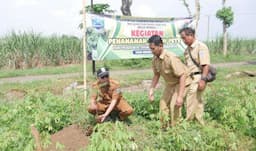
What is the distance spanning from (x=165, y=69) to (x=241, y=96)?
161cm

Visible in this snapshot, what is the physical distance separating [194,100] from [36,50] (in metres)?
14.5

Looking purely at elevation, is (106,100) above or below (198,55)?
below

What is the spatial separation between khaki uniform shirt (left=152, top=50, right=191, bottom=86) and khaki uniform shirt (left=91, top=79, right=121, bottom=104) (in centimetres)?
70

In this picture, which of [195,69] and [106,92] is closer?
[106,92]

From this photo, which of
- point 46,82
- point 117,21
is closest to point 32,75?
point 46,82

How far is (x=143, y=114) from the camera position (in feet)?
21.1

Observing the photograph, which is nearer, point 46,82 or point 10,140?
point 10,140

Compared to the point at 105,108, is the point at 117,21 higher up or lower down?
higher up

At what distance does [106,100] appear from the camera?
559 cm

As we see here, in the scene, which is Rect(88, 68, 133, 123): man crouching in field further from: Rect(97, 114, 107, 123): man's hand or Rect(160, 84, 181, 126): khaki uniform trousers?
Rect(160, 84, 181, 126): khaki uniform trousers

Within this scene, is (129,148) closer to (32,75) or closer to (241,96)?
(241,96)

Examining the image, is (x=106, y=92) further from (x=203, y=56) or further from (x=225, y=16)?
(x=225, y=16)

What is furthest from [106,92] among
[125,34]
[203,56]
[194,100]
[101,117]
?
[125,34]

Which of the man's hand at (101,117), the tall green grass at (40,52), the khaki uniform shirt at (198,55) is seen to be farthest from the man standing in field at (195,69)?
the tall green grass at (40,52)
